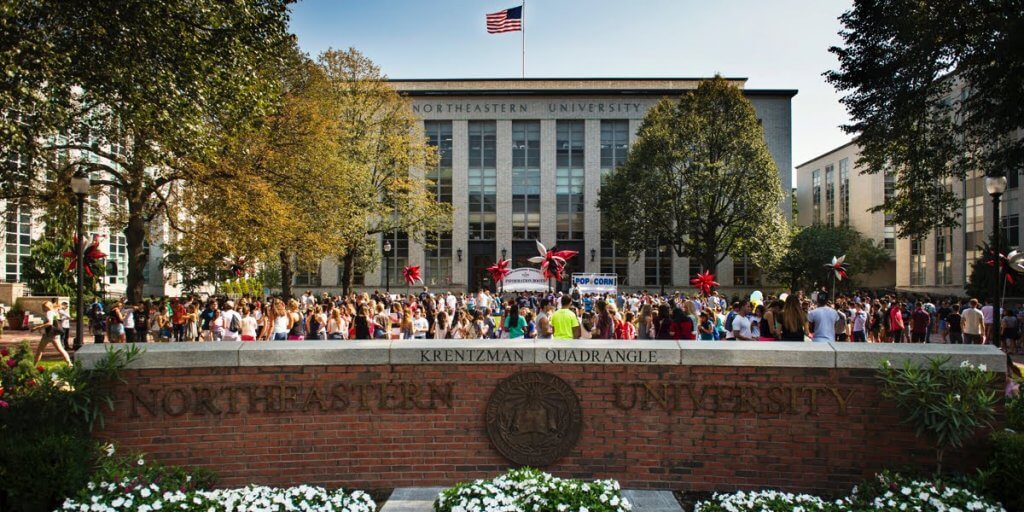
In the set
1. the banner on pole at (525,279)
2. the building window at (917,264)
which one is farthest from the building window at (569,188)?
the building window at (917,264)

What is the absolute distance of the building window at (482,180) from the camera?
53.8 metres

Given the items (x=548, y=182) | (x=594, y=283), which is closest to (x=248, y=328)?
(x=594, y=283)

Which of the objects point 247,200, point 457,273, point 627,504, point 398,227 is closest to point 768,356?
point 627,504

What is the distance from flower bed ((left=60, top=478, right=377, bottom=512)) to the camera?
618cm

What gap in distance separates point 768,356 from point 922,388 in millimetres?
1421

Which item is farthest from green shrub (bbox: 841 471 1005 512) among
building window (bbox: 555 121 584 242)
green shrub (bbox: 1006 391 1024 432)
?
building window (bbox: 555 121 584 242)

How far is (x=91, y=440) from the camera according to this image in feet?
22.5

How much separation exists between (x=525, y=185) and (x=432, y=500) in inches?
1883

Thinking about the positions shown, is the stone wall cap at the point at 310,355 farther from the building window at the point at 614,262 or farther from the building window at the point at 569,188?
the building window at the point at 569,188

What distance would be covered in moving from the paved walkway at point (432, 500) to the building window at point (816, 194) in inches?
3019

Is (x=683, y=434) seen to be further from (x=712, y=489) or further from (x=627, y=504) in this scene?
(x=627, y=504)

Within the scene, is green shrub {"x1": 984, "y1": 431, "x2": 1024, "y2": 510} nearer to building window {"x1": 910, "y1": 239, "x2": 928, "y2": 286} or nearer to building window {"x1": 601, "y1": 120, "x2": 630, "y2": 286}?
building window {"x1": 601, "y1": 120, "x2": 630, "y2": 286}

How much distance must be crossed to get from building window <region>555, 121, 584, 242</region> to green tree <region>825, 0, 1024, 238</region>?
30.2 meters

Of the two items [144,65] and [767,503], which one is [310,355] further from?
[144,65]
